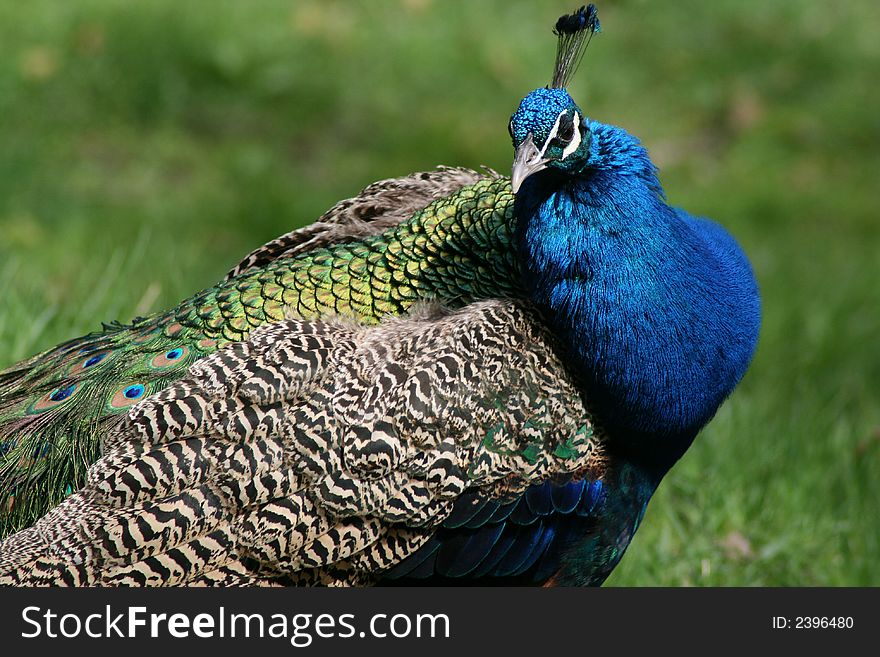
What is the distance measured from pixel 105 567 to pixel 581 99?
598 cm

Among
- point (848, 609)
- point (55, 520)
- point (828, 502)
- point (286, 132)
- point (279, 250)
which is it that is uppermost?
point (286, 132)

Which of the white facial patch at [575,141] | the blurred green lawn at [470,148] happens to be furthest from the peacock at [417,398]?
the blurred green lawn at [470,148]

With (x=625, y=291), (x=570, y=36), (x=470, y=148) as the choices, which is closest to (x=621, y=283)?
(x=625, y=291)

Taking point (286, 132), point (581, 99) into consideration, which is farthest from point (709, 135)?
point (286, 132)

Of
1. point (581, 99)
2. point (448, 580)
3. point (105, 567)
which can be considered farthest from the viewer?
point (581, 99)

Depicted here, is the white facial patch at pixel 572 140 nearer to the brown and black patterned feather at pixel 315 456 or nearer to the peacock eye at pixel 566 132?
the peacock eye at pixel 566 132

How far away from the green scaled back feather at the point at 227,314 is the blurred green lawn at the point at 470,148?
3.40ft

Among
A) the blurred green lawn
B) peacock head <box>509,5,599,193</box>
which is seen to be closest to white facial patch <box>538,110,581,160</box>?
peacock head <box>509,5,599,193</box>

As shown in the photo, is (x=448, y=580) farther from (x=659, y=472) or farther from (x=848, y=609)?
(x=848, y=609)

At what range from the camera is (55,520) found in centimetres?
320

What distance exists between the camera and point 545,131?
10.4ft

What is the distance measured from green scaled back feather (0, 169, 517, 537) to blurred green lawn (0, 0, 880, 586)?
104cm

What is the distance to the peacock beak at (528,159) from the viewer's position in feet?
10.2

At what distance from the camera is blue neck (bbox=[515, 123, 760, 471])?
335 cm
